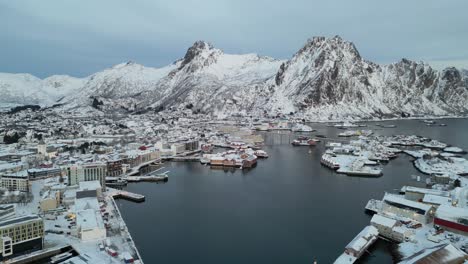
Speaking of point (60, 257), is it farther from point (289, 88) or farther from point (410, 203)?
point (289, 88)

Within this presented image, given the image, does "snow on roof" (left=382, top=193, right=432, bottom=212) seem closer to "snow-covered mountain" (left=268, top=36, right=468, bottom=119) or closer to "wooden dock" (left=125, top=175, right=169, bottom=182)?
"wooden dock" (left=125, top=175, right=169, bottom=182)

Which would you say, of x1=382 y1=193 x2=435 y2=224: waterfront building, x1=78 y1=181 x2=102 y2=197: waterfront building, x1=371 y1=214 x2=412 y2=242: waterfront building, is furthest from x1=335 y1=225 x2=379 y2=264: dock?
x1=78 y1=181 x2=102 y2=197: waterfront building

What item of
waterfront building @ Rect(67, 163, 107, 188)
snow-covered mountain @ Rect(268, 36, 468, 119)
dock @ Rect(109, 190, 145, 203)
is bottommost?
dock @ Rect(109, 190, 145, 203)

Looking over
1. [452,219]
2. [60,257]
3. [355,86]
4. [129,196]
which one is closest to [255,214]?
[129,196]

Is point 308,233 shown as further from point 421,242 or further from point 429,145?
point 429,145

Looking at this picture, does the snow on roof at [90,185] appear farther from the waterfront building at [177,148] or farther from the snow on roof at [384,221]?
the waterfront building at [177,148]

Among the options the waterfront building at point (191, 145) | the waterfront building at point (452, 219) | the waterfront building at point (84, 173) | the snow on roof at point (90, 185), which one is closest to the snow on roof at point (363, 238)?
the waterfront building at point (452, 219)

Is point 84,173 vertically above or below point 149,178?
above
